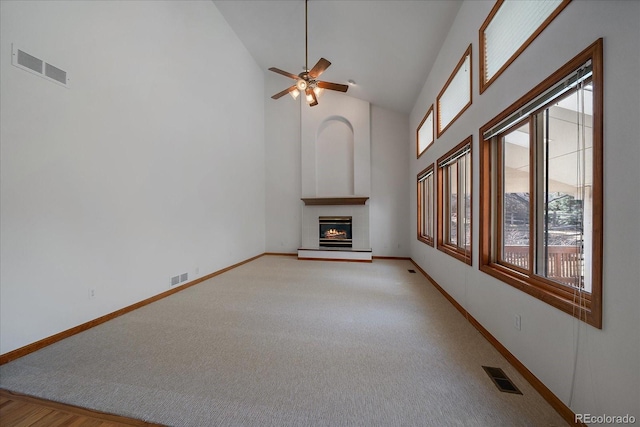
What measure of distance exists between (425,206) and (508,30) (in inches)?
149

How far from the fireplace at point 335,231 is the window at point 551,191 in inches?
174

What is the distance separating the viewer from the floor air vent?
1.68 meters

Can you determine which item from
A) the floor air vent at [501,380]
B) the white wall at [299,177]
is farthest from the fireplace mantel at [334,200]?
the floor air vent at [501,380]

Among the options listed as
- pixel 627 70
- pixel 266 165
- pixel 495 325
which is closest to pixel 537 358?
pixel 495 325

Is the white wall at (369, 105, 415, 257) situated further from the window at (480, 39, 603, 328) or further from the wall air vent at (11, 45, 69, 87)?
the wall air vent at (11, 45, 69, 87)

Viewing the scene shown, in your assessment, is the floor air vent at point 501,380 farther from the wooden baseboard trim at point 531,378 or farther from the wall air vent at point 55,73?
the wall air vent at point 55,73

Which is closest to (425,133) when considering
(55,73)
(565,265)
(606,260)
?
(565,265)

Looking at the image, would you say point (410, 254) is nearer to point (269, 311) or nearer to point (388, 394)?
point (269, 311)

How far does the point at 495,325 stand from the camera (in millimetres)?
2232

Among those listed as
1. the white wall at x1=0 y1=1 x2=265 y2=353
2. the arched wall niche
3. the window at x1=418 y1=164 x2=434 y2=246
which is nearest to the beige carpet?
the white wall at x1=0 y1=1 x2=265 y2=353

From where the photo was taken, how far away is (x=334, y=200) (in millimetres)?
6648

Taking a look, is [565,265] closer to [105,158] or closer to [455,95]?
[455,95]

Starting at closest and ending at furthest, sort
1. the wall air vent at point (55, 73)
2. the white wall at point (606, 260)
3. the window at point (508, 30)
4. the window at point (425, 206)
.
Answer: the white wall at point (606, 260), the window at point (508, 30), the wall air vent at point (55, 73), the window at point (425, 206)

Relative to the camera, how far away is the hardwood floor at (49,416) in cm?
145
